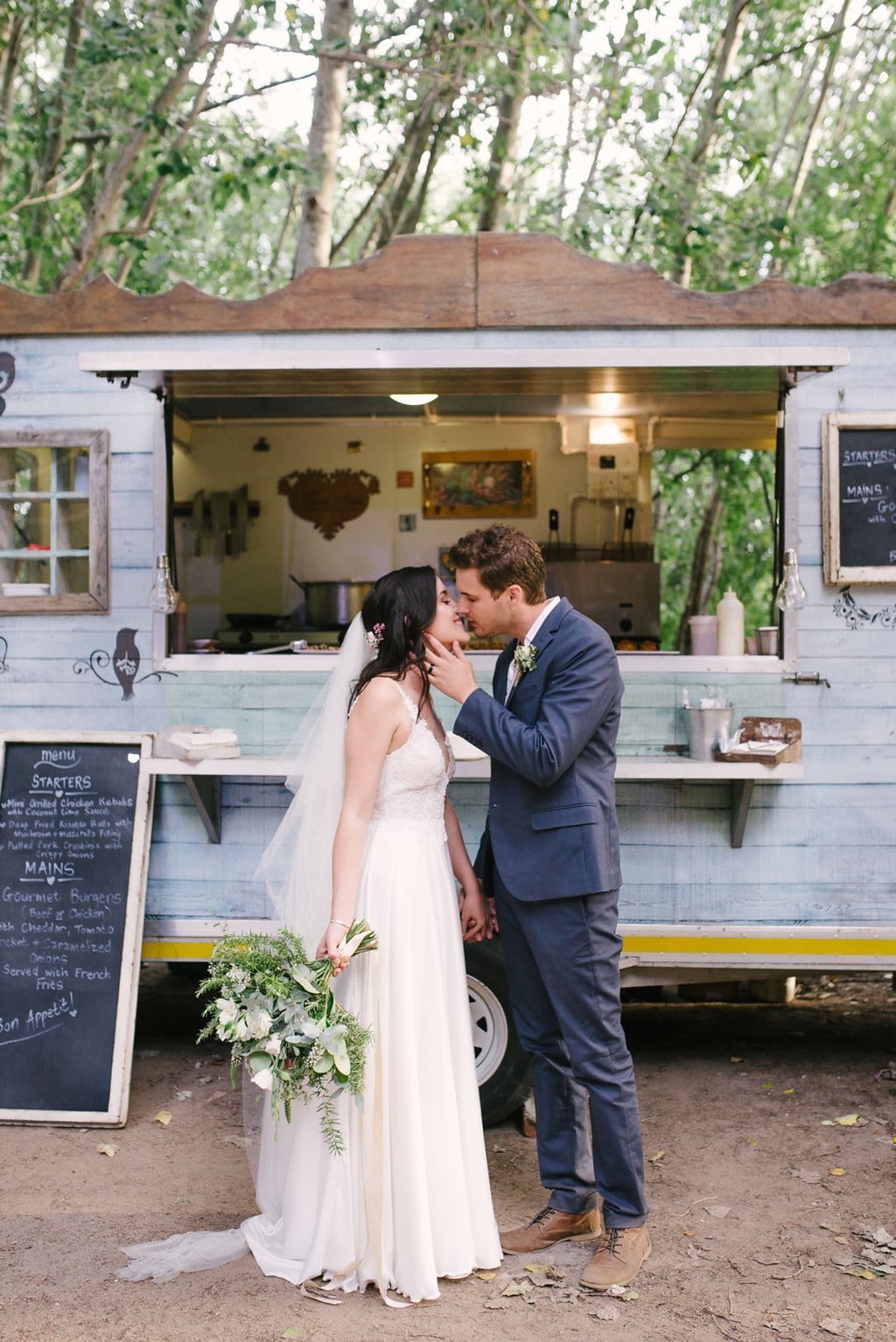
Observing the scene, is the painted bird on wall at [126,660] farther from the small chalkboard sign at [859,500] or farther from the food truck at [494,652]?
the small chalkboard sign at [859,500]

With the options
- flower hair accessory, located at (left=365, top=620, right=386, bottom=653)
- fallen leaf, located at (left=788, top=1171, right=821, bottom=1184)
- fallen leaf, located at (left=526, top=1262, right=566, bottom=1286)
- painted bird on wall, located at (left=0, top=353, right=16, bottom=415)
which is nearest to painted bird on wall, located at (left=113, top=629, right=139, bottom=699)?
painted bird on wall, located at (left=0, top=353, right=16, bottom=415)

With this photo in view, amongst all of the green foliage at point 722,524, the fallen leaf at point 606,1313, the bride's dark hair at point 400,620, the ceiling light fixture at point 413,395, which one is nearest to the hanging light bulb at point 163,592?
the ceiling light fixture at point 413,395

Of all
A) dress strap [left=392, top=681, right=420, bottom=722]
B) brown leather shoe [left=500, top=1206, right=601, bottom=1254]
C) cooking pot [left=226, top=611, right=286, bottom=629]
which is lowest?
brown leather shoe [left=500, top=1206, right=601, bottom=1254]

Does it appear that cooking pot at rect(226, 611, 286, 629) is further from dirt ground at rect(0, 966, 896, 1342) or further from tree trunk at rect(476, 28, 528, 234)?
tree trunk at rect(476, 28, 528, 234)

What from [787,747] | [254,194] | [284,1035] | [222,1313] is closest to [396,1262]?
[222,1313]

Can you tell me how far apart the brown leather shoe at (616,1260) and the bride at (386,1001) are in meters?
0.26

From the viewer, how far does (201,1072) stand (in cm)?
525

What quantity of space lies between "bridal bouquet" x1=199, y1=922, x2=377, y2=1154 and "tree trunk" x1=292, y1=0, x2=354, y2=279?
6.32m

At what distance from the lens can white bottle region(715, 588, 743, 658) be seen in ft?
15.7

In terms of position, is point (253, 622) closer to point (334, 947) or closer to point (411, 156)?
point (334, 947)

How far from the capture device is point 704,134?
36.6 feet

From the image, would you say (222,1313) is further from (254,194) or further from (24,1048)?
(254,194)

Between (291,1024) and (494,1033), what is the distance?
145 centimetres

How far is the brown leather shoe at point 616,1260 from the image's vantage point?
3371 millimetres
